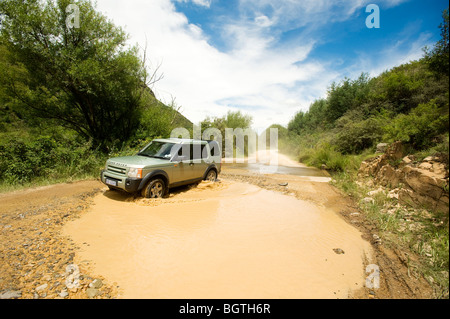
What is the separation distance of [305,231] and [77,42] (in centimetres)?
1289

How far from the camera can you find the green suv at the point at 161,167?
5.18m

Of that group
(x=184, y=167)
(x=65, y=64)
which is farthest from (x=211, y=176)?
(x=65, y=64)

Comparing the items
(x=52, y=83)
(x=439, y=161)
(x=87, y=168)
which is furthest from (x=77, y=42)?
(x=439, y=161)

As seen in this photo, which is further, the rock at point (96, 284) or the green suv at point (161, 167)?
the green suv at point (161, 167)

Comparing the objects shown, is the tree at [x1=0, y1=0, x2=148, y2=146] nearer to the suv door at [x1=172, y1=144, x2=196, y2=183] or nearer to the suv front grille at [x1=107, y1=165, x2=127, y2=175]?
the suv front grille at [x1=107, y1=165, x2=127, y2=175]

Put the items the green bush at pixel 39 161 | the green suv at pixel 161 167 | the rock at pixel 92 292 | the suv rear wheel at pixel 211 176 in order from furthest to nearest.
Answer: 1. the suv rear wheel at pixel 211 176
2. the green bush at pixel 39 161
3. the green suv at pixel 161 167
4. the rock at pixel 92 292

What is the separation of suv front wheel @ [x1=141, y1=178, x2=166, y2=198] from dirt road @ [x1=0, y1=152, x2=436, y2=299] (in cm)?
22

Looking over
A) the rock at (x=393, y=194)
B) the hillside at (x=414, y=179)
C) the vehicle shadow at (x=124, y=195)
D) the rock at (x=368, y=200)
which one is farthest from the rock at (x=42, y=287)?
the rock at (x=393, y=194)

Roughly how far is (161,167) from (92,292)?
3.69m

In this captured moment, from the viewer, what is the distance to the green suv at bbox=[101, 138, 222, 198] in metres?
5.18

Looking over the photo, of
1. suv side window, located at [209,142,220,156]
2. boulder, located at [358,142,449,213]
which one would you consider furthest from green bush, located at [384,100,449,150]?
suv side window, located at [209,142,220,156]

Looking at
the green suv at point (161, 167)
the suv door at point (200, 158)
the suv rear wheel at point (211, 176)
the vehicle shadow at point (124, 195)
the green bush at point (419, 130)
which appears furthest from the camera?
the suv rear wheel at point (211, 176)

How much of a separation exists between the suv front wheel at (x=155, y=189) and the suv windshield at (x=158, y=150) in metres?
0.85

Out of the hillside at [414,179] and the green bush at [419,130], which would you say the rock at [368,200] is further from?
the green bush at [419,130]
